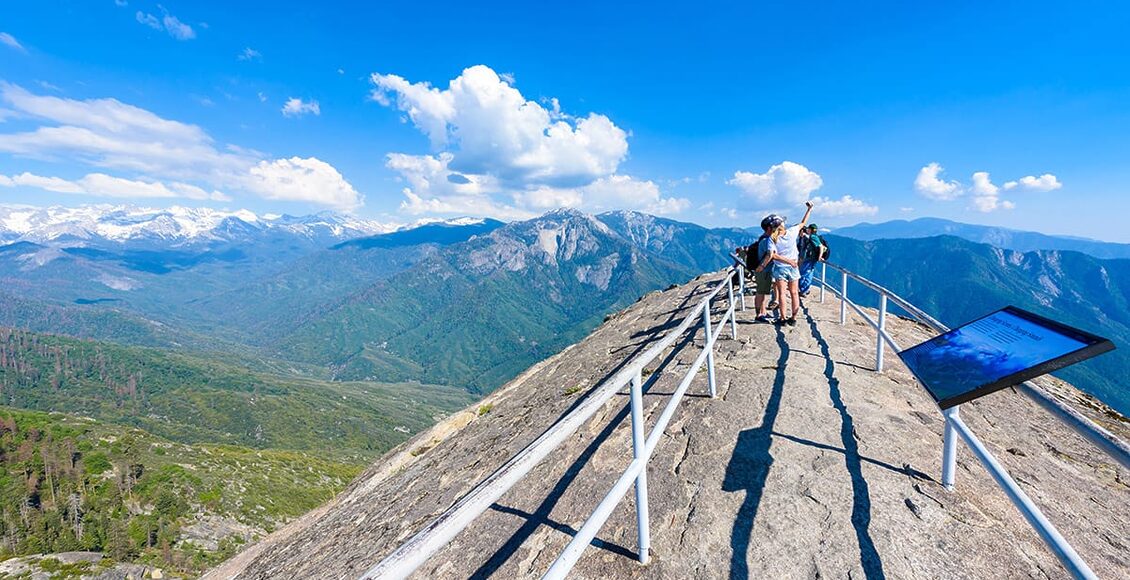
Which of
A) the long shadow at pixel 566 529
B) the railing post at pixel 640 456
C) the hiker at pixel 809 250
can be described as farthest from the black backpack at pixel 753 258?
the railing post at pixel 640 456

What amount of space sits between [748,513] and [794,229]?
9.62m

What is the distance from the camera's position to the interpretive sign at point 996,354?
3150 millimetres

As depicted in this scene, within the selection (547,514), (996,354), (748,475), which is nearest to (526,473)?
(547,514)

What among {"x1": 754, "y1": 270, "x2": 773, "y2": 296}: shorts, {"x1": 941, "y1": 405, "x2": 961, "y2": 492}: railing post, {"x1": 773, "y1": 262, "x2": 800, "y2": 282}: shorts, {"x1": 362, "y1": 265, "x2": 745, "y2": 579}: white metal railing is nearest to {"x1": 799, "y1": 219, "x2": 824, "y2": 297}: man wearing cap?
{"x1": 754, "y1": 270, "x2": 773, "y2": 296}: shorts

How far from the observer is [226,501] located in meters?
101

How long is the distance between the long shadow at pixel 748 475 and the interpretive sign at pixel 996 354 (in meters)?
2.04

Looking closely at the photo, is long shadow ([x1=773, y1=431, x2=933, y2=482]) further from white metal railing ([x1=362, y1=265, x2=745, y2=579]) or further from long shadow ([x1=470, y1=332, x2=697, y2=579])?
long shadow ([x1=470, y1=332, x2=697, y2=579])

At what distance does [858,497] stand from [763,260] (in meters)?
8.00

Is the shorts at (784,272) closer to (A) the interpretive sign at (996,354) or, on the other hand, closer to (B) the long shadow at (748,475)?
(B) the long shadow at (748,475)

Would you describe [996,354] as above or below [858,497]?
above

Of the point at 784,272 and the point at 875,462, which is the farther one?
the point at 784,272

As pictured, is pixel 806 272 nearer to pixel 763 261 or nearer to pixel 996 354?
pixel 763 261

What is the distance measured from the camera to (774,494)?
5023mm

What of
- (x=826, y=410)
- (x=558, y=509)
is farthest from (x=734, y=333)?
(x=558, y=509)
